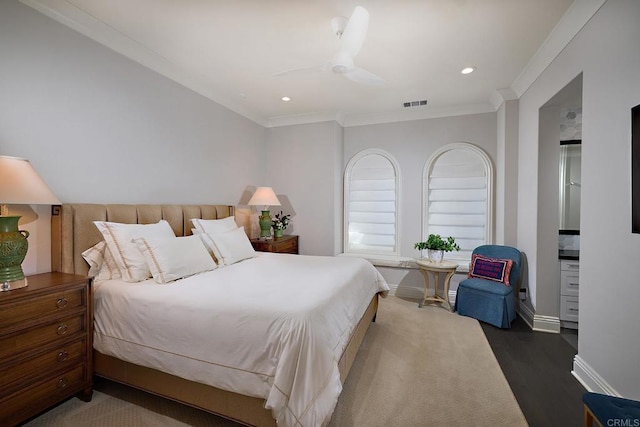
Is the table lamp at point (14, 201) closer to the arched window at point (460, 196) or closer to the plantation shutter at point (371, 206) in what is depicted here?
the plantation shutter at point (371, 206)

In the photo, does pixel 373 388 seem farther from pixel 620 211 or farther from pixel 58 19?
pixel 58 19

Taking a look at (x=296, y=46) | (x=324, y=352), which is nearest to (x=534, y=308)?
(x=324, y=352)

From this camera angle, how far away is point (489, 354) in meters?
2.65

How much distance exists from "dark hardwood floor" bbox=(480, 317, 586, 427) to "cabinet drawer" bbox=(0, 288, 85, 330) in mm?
3086

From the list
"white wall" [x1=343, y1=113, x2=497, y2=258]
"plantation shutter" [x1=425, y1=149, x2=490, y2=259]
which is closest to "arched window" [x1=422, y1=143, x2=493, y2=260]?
"plantation shutter" [x1=425, y1=149, x2=490, y2=259]

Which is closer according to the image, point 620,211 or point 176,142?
point 620,211

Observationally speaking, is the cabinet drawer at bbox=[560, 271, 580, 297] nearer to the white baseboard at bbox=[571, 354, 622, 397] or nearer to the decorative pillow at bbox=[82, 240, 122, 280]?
the white baseboard at bbox=[571, 354, 622, 397]

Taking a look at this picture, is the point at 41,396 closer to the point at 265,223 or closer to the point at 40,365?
the point at 40,365

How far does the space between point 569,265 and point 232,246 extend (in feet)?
12.0

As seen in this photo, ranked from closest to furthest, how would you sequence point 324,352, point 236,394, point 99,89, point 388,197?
point 324,352 → point 236,394 → point 99,89 → point 388,197

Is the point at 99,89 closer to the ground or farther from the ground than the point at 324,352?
farther from the ground

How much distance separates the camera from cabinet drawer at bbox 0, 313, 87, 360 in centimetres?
158

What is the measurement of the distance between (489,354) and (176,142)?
3916mm

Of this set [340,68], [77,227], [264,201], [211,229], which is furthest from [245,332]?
[264,201]
